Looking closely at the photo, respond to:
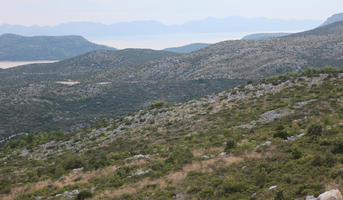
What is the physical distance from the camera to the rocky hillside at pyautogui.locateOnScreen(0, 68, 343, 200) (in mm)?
13664

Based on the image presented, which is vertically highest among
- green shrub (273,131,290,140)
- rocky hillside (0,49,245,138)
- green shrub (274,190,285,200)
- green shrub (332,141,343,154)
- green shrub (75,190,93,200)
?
green shrub (332,141,343,154)

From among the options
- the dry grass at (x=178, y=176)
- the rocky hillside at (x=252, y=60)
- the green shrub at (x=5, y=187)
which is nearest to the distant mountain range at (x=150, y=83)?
the rocky hillside at (x=252, y=60)

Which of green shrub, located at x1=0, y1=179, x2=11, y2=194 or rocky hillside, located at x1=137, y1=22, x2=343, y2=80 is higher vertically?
rocky hillside, located at x1=137, y1=22, x2=343, y2=80

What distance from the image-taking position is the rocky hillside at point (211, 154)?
13.7 metres

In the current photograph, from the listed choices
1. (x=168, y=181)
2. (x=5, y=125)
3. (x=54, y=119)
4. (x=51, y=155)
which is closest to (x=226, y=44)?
(x=54, y=119)

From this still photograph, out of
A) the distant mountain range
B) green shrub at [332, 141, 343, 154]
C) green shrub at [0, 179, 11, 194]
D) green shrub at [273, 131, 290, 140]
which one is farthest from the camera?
the distant mountain range

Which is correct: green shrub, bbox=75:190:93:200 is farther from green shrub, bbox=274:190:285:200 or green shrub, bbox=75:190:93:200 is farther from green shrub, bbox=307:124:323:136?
green shrub, bbox=307:124:323:136

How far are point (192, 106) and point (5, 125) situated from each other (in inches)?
2294

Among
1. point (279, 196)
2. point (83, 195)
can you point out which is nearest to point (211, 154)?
point (279, 196)

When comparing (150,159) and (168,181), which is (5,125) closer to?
(150,159)

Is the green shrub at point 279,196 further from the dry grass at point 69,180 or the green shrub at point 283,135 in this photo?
the dry grass at point 69,180

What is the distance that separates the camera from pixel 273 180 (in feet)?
44.0

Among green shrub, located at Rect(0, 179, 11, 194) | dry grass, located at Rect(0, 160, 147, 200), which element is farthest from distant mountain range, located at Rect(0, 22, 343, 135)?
dry grass, located at Rect(0, 160, 147, 200)

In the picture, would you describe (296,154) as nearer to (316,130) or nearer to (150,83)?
(316,130)
